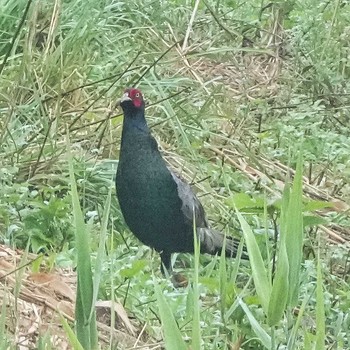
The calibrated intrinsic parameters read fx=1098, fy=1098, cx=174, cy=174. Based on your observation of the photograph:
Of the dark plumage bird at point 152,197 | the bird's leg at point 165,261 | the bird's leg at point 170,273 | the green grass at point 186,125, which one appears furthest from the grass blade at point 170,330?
the bird's leg at point 165,261

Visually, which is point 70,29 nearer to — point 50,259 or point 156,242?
point 156,242

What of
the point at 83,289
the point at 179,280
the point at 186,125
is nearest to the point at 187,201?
the point at 179,280

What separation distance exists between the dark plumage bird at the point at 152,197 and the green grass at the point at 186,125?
0.32 feet

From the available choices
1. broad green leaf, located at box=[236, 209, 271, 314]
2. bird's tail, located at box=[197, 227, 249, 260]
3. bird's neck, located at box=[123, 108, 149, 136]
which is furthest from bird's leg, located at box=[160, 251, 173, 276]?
broad green leaf, located at box=[236, 209, 271, 314]

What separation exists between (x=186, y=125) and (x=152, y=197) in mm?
1164

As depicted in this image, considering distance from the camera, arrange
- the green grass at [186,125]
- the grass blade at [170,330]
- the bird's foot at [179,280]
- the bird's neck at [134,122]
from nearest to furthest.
Answer: the grass blade at [170,330], the green grass at [186,125], the bird's foot at [179,280], the bird's neck at [134,122]

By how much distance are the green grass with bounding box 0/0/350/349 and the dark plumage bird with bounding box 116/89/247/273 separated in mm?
98

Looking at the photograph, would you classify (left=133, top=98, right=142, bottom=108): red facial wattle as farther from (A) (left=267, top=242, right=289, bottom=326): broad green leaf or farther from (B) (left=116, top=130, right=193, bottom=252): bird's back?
(A) (left=267, top=242, right=289, bottom=326): broad green leaf

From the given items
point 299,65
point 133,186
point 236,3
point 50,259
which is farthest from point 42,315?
point 236,3

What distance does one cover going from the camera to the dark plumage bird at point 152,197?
3.87 metres

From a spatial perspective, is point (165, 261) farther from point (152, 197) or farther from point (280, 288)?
point (280, 288)

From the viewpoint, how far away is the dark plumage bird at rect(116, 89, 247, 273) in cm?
387

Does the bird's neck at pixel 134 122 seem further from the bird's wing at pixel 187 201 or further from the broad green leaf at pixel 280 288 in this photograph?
the broad green leaf at pixel 280 288

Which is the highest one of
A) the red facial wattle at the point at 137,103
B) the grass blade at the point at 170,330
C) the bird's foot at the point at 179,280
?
the grass blade at the point at 170,330
